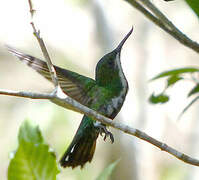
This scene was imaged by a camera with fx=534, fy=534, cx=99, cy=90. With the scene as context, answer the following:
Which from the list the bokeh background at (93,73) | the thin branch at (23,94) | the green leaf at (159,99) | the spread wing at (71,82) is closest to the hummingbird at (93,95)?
the spread wing at (71,82)

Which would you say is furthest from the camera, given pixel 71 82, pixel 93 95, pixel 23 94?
pixel 93 95

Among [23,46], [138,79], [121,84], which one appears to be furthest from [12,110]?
[121,84]

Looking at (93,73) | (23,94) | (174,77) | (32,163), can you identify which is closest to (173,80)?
(174,77)

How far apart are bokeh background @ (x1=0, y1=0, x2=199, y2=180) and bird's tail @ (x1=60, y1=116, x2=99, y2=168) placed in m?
3.72

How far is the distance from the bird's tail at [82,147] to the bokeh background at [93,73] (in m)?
3.72

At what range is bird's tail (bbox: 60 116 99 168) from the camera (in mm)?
3299

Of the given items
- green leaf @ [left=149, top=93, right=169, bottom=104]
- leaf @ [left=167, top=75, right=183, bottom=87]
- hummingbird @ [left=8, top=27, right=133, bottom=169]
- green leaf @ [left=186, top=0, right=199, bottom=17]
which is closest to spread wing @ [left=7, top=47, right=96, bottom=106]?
hummingbird @ [left=8, top=27, right=133, bottom=169]

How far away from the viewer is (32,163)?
230 centimetres

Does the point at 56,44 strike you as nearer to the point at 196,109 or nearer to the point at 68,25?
the point at 68,25

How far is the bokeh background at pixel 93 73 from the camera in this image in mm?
8086

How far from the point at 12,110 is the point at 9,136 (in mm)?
737

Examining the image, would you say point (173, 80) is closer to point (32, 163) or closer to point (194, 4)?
point (194, 4)

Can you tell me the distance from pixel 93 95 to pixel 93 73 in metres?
5.80

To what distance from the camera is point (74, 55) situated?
33.1ft
